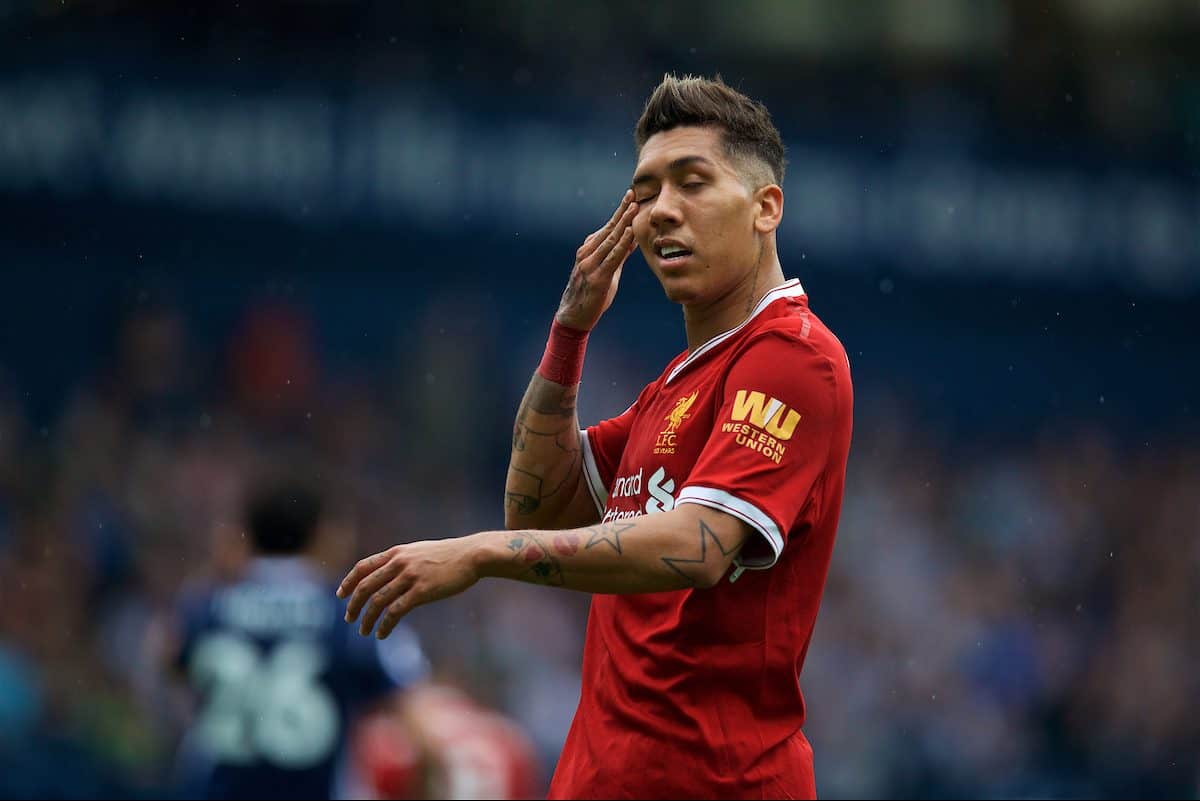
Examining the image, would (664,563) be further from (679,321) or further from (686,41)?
(686,41)

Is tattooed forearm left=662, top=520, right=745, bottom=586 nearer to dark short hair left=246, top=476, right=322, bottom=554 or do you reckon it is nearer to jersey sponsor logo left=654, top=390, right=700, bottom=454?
jersey sponsor logo left=654, top=390, right=700, bottom=454

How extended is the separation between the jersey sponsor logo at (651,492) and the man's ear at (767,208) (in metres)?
0.58

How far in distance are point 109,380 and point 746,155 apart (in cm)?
648

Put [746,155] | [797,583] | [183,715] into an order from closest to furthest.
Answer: [797,583] → [746,155] → [183,715]

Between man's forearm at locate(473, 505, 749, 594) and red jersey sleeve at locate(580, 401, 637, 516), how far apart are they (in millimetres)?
821

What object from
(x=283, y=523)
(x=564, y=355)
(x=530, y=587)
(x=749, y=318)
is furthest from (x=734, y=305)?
(x=530, y=587)

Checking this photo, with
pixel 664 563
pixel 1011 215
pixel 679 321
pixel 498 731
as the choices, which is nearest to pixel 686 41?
pixel 679 321

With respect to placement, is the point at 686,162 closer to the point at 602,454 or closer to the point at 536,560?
the point at 602,454

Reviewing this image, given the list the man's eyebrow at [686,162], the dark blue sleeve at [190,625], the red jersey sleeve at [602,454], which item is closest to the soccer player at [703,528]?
the man's eyebrow at [686,162]

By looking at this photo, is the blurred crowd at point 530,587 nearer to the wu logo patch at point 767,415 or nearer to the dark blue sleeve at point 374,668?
the dark blue sleeve at point 374,668

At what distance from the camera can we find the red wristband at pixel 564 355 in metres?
3.61

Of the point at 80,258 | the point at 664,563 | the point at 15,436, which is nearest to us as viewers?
the point at 664,563

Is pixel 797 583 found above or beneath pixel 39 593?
above

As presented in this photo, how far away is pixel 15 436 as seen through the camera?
8.45 metres
